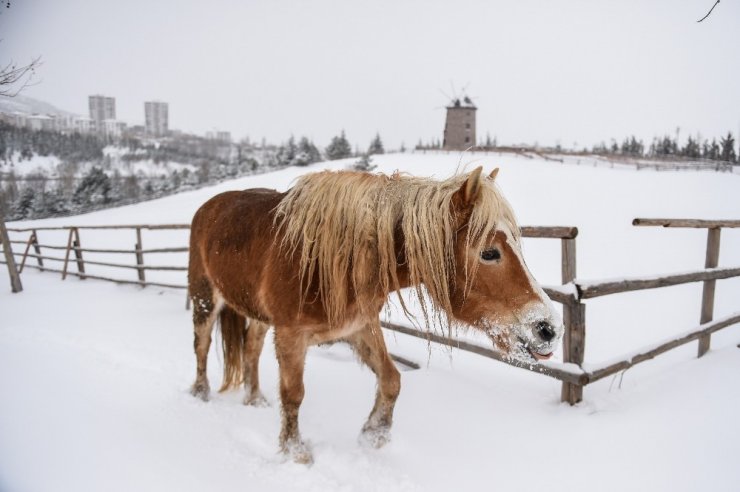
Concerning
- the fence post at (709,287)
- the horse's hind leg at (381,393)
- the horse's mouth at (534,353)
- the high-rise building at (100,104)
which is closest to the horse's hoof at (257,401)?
the horse's hind leg at (381,393)

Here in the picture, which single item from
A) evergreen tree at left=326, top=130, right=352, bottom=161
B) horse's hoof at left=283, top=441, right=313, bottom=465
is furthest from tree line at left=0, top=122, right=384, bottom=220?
horse's hoof at left=283, top=441, right=313, bottom=465

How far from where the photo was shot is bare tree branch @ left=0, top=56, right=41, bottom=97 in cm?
208

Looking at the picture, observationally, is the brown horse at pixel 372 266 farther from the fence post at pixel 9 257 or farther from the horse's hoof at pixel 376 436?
the fence post at pixel 9 257

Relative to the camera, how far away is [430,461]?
2.50m

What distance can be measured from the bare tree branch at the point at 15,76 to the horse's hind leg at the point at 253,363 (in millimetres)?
2053

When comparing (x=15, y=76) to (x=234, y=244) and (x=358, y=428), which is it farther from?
(x=358, y=428)

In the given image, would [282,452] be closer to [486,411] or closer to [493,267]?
[486,411]

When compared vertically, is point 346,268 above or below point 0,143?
below

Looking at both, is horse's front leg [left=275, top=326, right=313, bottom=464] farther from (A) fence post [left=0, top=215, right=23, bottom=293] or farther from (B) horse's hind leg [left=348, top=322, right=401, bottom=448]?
(A) fence post [left=0, top=215, right=23, bottom=293]

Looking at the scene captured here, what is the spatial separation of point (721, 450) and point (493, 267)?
1752mm

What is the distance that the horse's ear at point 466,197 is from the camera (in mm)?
1884

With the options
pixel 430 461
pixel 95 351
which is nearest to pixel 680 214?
pixel 430 461

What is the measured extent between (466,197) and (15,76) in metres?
2.43

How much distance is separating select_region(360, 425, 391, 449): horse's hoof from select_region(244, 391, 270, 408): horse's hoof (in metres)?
0.97
